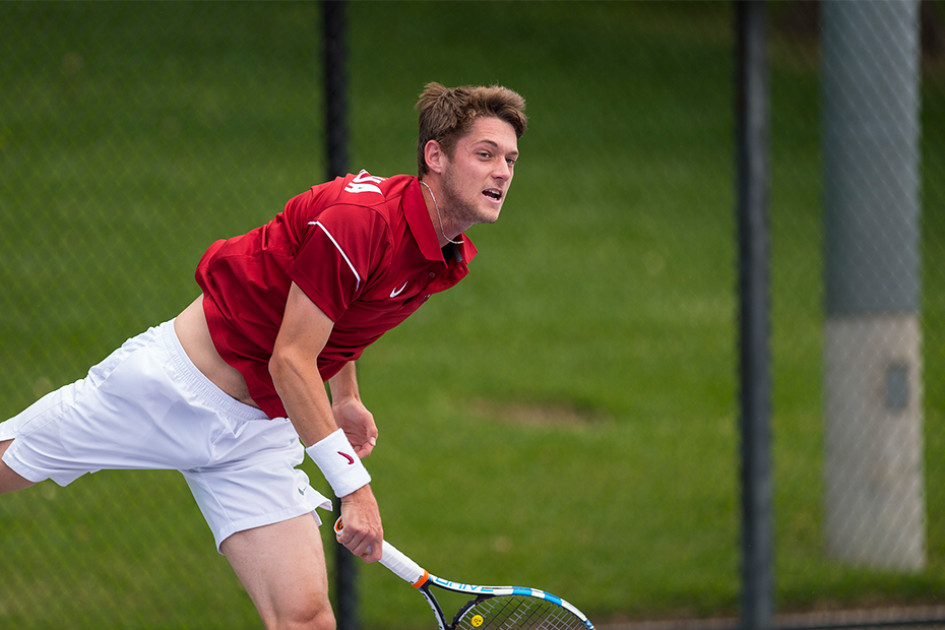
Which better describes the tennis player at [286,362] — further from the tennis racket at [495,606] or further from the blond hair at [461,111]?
the tennis racket at [495,606]

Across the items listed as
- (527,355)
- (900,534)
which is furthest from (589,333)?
(900,534)

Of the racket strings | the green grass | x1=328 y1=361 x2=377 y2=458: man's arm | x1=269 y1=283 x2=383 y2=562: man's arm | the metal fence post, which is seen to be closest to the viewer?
x1=269 y1=283 x2=383 y2=562: man's arm

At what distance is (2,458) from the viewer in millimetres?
3203

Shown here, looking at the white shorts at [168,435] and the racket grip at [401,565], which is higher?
the white shorts at [168,435]

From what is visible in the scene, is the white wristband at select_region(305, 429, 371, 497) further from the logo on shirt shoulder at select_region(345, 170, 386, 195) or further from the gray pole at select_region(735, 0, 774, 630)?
the gray pole at select_region(735, 0, 774, 630)

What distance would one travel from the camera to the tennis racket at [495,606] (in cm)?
316

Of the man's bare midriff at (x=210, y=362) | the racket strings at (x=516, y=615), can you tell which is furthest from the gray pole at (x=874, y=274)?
the man's bare midriff at (x=210, y=362)

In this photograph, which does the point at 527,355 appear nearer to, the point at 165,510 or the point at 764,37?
the point at 165,510

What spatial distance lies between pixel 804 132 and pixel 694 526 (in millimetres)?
4678

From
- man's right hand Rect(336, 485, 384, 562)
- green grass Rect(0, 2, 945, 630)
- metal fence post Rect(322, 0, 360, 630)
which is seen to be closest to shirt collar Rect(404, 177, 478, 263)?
man's right hand Rect(336, 485, 384, 562)

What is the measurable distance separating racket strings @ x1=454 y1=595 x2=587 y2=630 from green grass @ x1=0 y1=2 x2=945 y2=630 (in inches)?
83.5

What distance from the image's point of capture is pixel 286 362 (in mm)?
2754

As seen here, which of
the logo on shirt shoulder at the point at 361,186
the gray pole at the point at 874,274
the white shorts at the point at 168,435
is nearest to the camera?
the logo on shirt shoulder at the point at 361,186

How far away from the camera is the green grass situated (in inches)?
229
